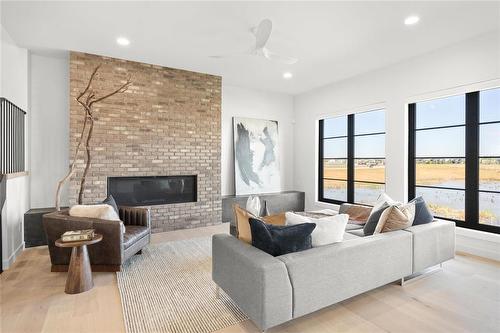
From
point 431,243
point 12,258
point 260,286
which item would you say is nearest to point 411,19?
point 431,243

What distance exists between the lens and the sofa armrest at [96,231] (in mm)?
2990

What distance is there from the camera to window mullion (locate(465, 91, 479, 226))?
12.4ft

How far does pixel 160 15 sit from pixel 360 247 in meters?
3.27

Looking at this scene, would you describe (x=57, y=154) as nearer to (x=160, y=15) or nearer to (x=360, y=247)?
(x=160, y=15)

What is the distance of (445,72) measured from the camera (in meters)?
3.99

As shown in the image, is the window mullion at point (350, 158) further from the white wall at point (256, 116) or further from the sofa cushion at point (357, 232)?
the sofa cushion at point (357, 232)

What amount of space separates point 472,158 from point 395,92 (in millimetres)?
1584

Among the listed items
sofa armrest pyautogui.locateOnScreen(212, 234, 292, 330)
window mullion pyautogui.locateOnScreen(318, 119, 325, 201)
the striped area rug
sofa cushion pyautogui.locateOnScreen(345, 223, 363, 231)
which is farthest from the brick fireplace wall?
sofa armrest pyautogui.locateOnScreen(212, 234, 292, 330)

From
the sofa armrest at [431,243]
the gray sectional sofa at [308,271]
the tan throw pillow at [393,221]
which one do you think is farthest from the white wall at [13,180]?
the sofa armrest at [431,243]

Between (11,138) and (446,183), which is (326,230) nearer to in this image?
(446,183)

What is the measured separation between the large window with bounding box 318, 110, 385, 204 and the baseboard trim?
5645mm

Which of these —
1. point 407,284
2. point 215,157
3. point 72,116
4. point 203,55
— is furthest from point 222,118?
point 407,284

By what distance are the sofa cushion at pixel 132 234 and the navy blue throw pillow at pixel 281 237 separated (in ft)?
6.00

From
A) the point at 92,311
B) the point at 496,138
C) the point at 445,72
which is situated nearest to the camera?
the point at 92,311
